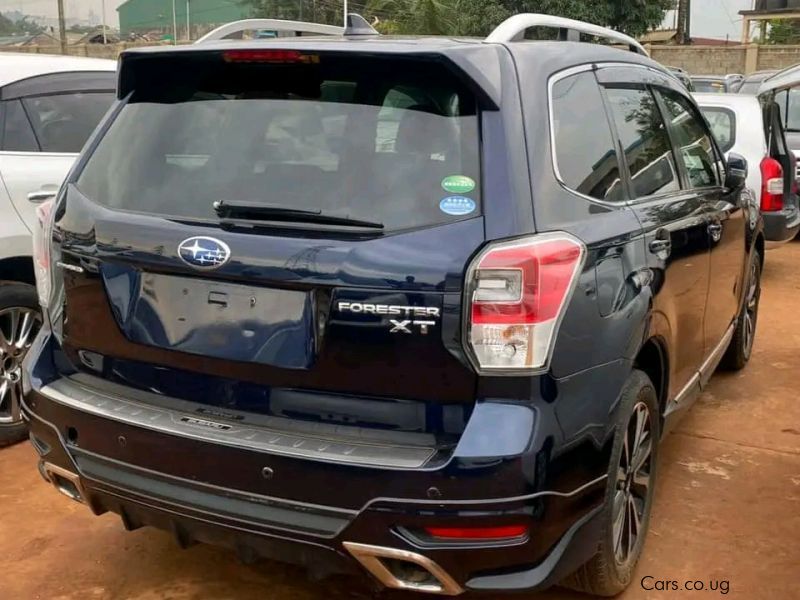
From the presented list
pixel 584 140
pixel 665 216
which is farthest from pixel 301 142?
pixel 665 216

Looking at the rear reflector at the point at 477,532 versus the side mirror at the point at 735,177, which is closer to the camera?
the rear reflector at the point at 477,532

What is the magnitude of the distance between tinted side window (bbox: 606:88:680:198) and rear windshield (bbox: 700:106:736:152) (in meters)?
5.01

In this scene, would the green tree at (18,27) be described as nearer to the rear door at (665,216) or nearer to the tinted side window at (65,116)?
the tinted side window at (65,116)

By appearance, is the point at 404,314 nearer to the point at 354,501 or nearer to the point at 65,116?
the point at 354,501

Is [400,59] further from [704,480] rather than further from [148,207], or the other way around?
[704,480]

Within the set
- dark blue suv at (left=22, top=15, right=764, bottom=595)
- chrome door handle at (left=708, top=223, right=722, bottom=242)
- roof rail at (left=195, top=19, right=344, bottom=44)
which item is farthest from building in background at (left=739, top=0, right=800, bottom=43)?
dark blue suv at (left=22, top=15, right=764, bottom=595)

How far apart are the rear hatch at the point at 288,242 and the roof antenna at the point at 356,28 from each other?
1.93 ft

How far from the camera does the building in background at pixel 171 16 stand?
38719mm

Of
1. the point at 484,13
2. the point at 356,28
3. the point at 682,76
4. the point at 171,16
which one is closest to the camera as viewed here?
the point at 356,28

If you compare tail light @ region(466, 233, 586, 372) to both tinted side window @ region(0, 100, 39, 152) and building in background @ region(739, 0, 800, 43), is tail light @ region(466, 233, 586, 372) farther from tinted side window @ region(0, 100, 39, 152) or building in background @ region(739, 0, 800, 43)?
building in background @ region(739, 0, 800, 43)

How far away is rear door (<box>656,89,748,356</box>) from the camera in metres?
4.08

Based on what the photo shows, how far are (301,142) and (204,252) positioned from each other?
0.43 meters

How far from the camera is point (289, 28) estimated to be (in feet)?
12.6

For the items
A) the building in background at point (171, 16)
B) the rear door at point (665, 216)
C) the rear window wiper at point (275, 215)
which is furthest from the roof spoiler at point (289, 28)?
the building in background at point (171, 16)
